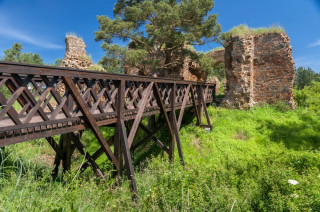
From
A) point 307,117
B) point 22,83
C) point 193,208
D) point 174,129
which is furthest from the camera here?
point 307,117

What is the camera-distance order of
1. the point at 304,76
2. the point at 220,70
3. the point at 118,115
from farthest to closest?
1. the point at 304,76
2. the point at 220,70
3. the point at 118,115

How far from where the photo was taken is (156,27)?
10.9 meters

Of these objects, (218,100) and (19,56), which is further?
(19,56)

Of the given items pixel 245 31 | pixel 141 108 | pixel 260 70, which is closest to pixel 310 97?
pixel 260 70

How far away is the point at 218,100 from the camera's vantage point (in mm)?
13359

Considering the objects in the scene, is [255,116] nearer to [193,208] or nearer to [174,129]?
[174,129]

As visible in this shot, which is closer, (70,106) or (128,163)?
(128,163)

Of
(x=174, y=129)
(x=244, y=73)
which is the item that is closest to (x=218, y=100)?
(x=244, y=73)

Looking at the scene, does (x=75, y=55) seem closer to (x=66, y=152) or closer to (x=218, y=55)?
(x=66, y=152)

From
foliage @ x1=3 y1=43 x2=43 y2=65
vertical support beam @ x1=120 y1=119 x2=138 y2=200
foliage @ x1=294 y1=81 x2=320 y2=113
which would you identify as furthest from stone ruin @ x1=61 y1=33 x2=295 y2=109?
foliage @ x1=3 y1=43 x2=43 y2=65

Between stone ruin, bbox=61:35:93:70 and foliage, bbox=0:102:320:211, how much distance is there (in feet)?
19.7

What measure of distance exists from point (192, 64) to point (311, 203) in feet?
41.0

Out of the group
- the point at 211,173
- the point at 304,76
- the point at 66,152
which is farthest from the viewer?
the point at 304,76

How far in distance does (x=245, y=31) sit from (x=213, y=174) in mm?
10767
